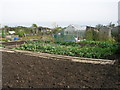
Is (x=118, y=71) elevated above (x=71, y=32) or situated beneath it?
situated beneath

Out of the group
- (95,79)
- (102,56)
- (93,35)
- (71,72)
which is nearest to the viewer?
(95,79)

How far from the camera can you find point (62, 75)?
3.52m

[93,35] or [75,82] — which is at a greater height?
[93,35]

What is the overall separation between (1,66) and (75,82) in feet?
7.40

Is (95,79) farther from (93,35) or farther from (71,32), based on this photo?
(71,32)

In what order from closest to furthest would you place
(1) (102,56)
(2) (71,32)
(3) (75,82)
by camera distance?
(3) (75,82) → (1) (102,56) → (2) (71,32)

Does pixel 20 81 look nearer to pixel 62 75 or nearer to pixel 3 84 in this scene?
pixel 3 84

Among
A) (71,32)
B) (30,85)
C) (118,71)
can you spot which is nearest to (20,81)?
(30,85)

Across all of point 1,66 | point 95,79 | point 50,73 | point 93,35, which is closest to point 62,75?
point 50,73

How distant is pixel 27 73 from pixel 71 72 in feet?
3.85

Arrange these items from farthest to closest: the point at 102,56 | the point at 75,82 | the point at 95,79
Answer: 1. the point at 102,56
2. the point at 95,79
3. the point at 75,82

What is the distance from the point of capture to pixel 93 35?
47.2 feet

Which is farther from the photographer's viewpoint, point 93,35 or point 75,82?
point 93,35

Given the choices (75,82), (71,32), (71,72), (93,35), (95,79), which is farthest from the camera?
(71,32)
